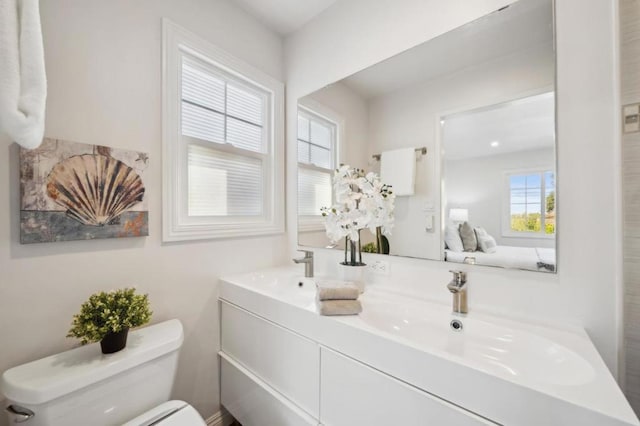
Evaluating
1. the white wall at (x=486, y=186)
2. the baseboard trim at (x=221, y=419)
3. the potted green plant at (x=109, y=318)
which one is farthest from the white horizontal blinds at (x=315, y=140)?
the baseboard trim at (x=221, y=419)

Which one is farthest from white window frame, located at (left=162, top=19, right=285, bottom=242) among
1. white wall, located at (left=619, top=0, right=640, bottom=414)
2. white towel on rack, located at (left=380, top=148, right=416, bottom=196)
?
white wall, located at (left=619, top=0, right=640, bottom=414)

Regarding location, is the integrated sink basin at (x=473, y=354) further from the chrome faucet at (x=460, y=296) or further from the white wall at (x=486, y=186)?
the white wall at (x=486, y=186)

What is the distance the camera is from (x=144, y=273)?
1.29m

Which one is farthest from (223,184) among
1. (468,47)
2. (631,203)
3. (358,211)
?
(631,203)

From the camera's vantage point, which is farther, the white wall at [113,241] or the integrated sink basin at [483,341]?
the white wall at [113,241]

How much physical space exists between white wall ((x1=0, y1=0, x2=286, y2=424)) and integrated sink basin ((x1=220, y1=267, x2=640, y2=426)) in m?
0.32

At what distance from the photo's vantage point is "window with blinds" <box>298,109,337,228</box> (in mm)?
1693

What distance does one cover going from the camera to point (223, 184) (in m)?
1.66

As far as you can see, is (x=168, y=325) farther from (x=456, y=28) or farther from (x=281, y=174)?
(x=456, y=28)

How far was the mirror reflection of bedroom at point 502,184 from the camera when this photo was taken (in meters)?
1.01

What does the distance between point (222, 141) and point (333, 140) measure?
2.30 ft

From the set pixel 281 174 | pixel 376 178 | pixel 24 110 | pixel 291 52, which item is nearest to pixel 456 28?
pixel 376 178

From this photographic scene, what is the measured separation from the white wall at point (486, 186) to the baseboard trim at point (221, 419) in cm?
174

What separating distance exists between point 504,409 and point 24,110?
1390mm
